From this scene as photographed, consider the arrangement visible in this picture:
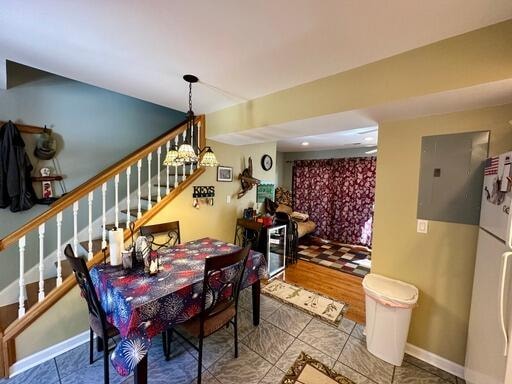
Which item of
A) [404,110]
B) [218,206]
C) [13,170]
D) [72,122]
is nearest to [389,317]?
[404,110]

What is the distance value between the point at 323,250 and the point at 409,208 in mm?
3162

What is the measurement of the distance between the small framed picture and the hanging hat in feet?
6.32

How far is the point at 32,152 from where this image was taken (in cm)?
240

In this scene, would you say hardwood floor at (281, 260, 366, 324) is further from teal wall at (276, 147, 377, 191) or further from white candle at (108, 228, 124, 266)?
teal wall at (276, 147, 377, 191)

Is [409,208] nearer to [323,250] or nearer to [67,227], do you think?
[323,250]

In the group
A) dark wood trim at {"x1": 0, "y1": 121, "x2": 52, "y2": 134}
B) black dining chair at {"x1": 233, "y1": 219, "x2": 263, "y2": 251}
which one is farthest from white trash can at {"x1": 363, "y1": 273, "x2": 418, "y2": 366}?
dark wood trim at {"x1": 0, "y1": 121, "x2": 52, "y2": 134}

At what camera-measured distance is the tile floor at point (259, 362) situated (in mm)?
1694

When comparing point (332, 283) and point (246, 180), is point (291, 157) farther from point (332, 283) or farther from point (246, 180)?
point (332, 283)

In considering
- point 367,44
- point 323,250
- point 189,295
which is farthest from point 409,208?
point 323,250

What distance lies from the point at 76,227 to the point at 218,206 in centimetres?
170

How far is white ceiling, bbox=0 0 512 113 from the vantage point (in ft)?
3.80

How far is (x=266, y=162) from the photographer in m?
4.26

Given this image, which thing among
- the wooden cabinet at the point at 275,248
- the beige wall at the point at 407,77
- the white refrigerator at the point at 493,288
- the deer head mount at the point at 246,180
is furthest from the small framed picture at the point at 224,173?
the white refrigerator at the point at 493,288

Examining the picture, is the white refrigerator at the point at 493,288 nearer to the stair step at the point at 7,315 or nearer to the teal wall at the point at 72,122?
the stair step at the point at 7,315
